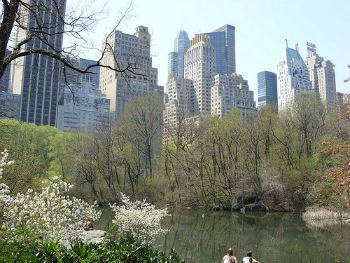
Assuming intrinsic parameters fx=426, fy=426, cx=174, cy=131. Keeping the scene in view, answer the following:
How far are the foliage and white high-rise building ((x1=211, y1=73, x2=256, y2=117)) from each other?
7936 centimetres

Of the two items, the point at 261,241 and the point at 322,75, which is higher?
the point at 322,75

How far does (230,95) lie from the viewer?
316 feet

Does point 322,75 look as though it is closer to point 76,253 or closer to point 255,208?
point 255,208

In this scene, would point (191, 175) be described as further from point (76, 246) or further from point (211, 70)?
point (211, 70)

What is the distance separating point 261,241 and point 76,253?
57.4 feet

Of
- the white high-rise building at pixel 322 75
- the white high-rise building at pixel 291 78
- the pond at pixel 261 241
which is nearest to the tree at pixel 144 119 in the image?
the pond at pixel 261 241

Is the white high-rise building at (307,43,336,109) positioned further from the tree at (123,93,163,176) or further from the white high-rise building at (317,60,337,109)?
the tree at (123,93,163,176)

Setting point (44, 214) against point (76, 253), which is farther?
point (44, 214)

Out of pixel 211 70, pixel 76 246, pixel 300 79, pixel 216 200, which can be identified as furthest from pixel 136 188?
pixel 300 79

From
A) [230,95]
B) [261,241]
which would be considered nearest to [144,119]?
[261,241]

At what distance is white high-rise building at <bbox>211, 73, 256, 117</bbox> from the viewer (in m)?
88.3

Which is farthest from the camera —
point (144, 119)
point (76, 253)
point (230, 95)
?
point (230, 95)

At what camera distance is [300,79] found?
555ft

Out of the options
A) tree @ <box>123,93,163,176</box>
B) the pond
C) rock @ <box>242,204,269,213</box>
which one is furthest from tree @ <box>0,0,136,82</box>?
tree @ <box>123,93,163,176</box>
